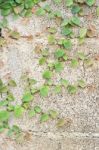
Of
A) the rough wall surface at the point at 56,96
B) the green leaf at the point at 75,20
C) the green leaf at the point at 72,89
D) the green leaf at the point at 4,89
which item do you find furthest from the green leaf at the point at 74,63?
the green leaf at the point at 4,89

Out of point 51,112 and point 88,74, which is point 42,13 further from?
point 51,112

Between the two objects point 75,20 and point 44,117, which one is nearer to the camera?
point 75,20

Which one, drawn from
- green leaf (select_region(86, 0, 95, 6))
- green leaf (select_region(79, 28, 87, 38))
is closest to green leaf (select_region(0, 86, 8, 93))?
green leaf (select_region(79, 28, 87, 38))

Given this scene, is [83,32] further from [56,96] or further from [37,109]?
[37,109]

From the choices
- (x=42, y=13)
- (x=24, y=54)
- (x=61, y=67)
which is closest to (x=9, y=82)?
Result: (x=24, y=54)

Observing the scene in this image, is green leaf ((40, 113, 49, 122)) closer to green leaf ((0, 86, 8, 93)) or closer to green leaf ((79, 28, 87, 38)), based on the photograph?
green leaf ((0, 86, 8, 93))

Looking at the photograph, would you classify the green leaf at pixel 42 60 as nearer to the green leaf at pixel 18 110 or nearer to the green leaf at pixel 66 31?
the green leaf at pixel 66 31

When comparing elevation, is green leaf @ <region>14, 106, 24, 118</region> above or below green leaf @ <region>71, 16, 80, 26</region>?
below

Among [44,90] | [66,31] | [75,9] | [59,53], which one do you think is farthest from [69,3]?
[44,90]
